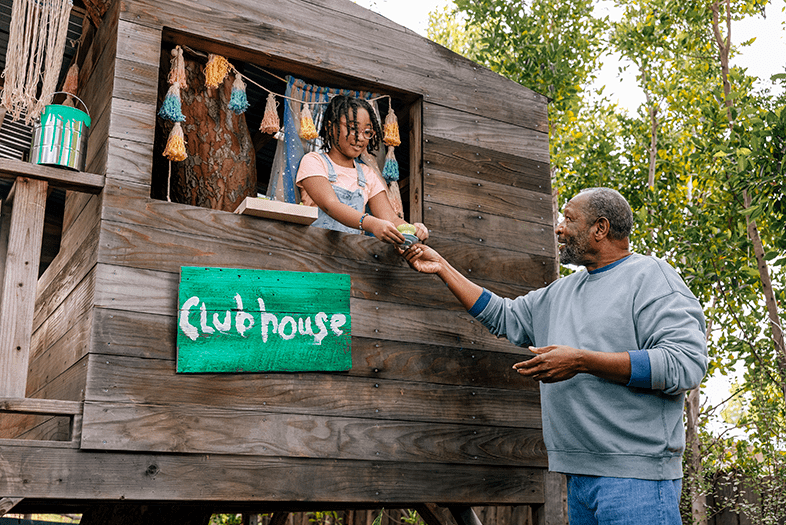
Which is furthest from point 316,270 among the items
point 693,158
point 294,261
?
point 693,158

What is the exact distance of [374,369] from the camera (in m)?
3.75

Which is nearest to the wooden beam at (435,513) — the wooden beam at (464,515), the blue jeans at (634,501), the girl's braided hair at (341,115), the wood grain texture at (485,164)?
the wooden beam at (464,515)

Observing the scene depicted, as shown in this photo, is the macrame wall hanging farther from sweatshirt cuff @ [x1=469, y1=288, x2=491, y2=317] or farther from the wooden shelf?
sweatshirt cuff @ [x1=469, y1=288, x2=491, y2=317]

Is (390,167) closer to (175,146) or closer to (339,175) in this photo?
(339,175)

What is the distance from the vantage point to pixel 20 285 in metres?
3.16

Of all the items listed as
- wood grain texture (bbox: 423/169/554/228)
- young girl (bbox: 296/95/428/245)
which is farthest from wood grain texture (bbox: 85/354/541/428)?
wood grain texture (bbox: 423/169/554/228)

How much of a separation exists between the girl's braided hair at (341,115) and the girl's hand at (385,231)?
2.41 ft

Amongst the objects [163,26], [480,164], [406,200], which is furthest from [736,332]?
[163,26]

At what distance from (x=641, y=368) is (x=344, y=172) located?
211cm

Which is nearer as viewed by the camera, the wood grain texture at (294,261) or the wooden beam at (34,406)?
the wooden beam at (34,406)

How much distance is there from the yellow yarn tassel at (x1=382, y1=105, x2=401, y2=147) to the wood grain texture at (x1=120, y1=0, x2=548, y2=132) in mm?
191

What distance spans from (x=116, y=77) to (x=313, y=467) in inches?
80.3

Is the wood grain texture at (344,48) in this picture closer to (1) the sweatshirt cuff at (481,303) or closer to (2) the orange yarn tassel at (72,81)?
(2) the orange yarn tassel at (72,81)

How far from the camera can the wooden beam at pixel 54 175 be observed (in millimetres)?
3225
